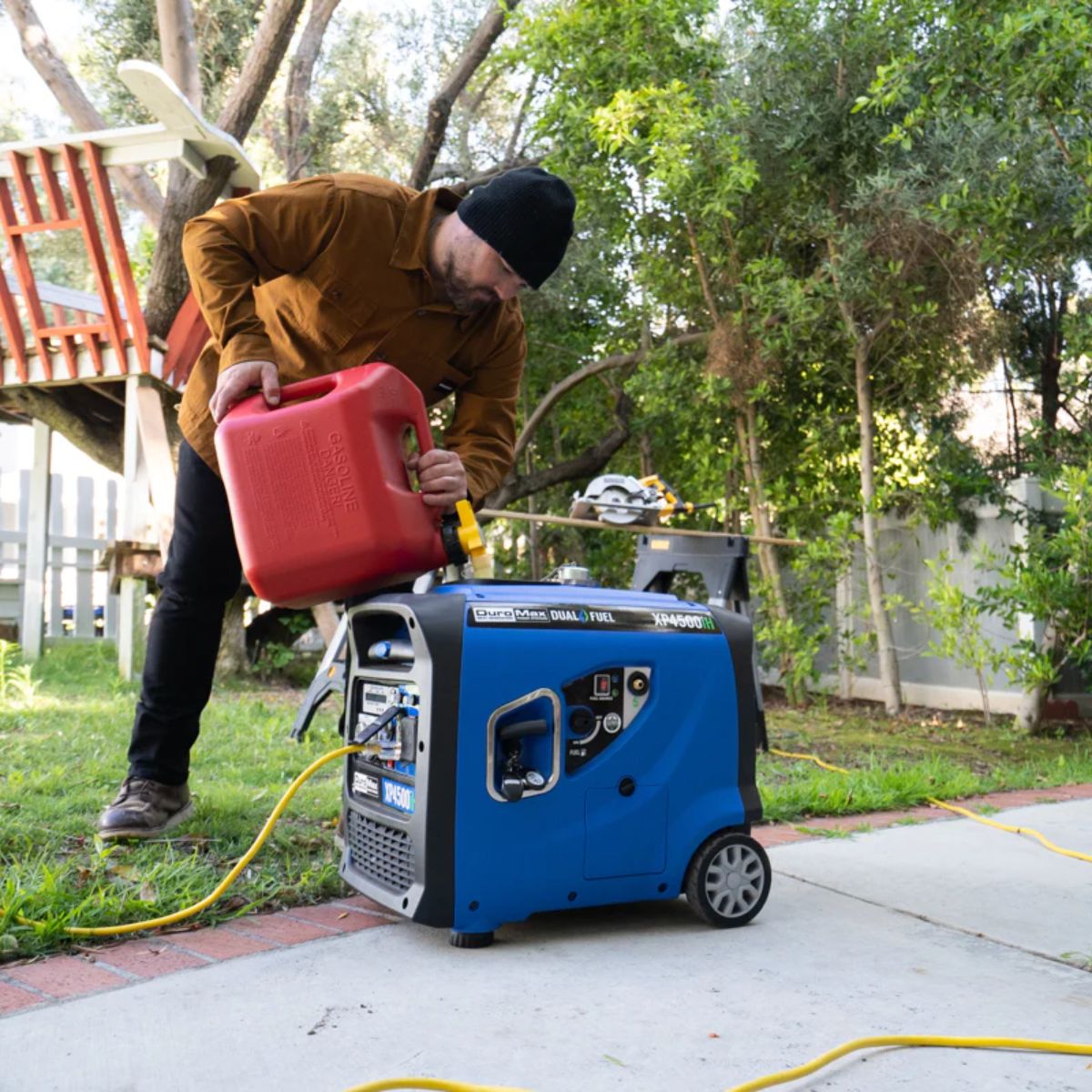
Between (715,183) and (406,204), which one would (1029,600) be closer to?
(715,183)

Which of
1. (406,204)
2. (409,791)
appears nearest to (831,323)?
(406,204)

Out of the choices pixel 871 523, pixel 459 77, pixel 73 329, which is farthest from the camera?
pixel 459 77

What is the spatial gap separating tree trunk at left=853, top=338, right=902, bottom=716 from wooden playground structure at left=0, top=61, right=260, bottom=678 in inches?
137

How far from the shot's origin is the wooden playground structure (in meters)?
5.99

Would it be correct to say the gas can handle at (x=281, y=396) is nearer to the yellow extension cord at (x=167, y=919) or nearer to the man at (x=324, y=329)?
the man at (x=324, y=329)

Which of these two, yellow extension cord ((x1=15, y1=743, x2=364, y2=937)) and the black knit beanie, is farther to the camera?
the black knit beanie

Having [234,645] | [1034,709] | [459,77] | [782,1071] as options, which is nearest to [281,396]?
[782,1071]

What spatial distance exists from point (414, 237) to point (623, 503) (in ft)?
7.76

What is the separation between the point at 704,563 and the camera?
182 inches

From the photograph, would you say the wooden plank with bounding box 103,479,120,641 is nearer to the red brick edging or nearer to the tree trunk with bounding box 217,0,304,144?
the tree trunk with bounding box 217,0,304,144

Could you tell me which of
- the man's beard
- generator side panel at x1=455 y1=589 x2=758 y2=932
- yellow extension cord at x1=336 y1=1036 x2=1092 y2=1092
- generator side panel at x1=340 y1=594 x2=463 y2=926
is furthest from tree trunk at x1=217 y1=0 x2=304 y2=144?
yellow extension cord at x1=336 y1=1036 x2=1092 y2=1092

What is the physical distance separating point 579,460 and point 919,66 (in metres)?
4.21

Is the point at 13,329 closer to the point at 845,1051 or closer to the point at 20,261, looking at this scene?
the point at 20,261

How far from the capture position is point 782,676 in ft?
20.7
